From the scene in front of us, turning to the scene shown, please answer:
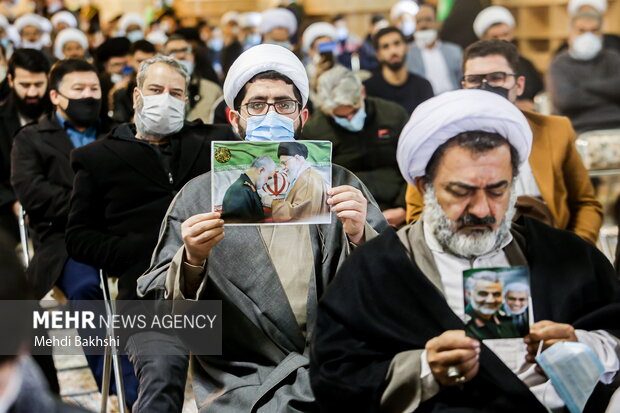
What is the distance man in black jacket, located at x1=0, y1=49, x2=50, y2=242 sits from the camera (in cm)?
566

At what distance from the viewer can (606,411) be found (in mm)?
2457

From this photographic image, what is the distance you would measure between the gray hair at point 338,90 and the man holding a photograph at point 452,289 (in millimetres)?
2593

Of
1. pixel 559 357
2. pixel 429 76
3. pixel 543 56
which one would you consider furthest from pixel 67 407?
pixel 543 56

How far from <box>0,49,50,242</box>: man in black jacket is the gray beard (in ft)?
11.7

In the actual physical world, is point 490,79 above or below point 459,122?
above

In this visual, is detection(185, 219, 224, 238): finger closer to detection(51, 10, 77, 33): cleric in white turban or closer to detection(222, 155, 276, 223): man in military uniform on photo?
detection(222, 155, 276, 223): man in military uniform on photo

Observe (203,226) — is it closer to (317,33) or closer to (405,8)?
(317,33)

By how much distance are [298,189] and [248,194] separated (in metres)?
0.15

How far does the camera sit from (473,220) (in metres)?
2.55

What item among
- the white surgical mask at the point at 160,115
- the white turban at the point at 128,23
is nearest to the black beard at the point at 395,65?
the white surgical mask at the point at 160,115

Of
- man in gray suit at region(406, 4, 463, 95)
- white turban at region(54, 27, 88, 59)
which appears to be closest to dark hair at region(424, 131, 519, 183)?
man in gray suit at region(406, 4, 463, 95)

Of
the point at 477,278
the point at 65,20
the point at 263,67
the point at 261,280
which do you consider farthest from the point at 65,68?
the point at 65,20

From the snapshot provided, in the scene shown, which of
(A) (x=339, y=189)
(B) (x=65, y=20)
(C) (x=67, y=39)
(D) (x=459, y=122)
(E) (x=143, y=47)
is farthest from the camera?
(B) (x=65, y=20)

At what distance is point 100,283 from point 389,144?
1607 millimetres
